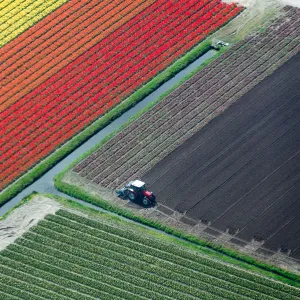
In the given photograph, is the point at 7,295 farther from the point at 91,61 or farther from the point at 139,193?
the point at 91,61

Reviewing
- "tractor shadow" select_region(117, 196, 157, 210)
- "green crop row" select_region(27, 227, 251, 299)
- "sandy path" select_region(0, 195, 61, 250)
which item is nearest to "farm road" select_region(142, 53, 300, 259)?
"tractor shadow" select_region(117, 196, 157, 210)

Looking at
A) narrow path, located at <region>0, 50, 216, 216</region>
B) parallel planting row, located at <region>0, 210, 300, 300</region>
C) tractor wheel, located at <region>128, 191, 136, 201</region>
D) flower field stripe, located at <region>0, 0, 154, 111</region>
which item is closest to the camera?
parallel planting row, located at <region>0, 210, 300, 300</region>

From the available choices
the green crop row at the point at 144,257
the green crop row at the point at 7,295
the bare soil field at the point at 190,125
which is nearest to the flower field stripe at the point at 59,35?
the bare soil field at the point at 190,125

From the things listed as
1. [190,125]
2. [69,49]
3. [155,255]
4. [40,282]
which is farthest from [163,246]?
[69,49]

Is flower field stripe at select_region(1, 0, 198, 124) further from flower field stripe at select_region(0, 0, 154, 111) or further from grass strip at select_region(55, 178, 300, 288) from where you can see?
grass strip at select_region(55, 178, 300, 288)

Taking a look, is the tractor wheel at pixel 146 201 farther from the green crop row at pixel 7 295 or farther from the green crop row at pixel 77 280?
the green crop row at pixel 7 295

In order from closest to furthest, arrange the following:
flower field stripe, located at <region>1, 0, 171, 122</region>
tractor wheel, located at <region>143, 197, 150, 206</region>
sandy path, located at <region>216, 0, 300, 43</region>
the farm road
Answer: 1. the farm road
2. tractor wheel, located at <region>143, 197, 150, 206</region>
3. flower field stripe, located at <region>1, 0, 171, 122</region>
4. sandy path, located at <region>216, 0, 300, 43</region>

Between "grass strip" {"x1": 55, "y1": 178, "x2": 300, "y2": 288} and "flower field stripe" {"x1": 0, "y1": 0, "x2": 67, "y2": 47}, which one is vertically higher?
"flower field stripe" {"x1": 0, "y1": 0, "x2": 67, "y2": 47}
